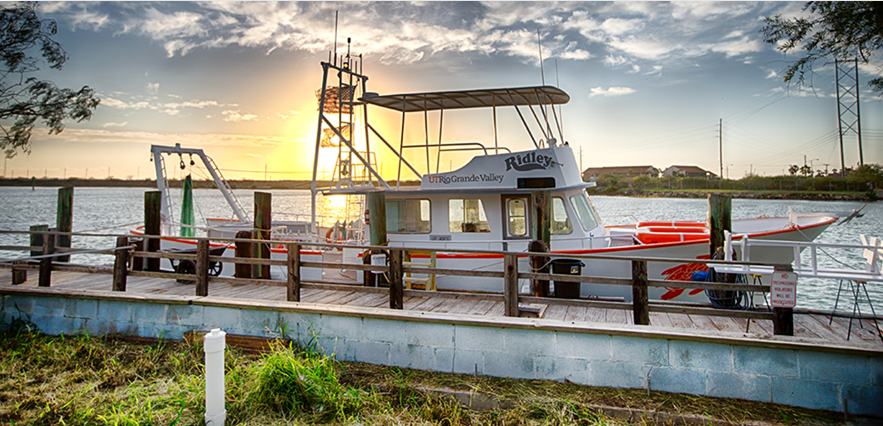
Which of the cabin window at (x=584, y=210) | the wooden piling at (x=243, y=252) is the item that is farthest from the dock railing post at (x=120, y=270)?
the cabin window at (x=584, y=210)

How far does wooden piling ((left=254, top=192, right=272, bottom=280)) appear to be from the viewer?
9656mm

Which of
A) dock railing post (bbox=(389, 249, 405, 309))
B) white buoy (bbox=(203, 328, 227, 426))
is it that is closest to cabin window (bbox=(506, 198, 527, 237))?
dock railing post (bbox=(389, 249, 405, 309))

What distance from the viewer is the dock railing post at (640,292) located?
18.7ft

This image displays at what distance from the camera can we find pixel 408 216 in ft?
34.3

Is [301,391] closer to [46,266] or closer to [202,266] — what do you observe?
[202,266]

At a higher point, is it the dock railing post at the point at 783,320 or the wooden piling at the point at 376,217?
the wooden piling at the point at 376,217

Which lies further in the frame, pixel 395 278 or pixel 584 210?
pixel 584 210

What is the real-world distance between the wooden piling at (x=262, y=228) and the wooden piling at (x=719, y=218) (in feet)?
26.4

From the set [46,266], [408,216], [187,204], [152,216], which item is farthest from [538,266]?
[187,204]

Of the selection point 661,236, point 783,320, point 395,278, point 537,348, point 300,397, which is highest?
point 661,236

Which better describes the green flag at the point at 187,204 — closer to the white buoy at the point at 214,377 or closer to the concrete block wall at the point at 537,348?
the concrete block wall at the point at 537,348

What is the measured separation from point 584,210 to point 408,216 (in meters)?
3.73

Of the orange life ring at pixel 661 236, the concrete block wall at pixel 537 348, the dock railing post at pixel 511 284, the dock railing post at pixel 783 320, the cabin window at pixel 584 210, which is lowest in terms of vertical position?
the concrete block wall at pixel 537 348

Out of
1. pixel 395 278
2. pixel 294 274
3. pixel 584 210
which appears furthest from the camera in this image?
pixel 584 210
